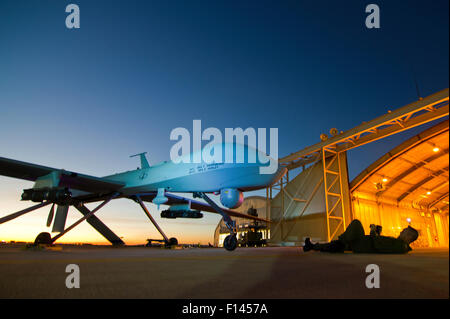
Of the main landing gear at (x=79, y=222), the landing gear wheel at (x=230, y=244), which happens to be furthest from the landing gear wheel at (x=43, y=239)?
the landing gear wheel at (x=230, y=244)

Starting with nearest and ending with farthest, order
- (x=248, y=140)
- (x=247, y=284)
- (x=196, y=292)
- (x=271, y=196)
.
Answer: (x=196, y=292), (x=247, y=284), (x=248, y=140), (x=271, y=196)

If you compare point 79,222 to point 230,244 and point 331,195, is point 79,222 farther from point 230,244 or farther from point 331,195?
point 331,195

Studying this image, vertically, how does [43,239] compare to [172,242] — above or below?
above

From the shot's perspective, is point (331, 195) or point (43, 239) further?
point (331, 195)

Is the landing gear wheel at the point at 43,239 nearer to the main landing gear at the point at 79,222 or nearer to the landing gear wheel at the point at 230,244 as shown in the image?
the main landing gear at the point at 79,222

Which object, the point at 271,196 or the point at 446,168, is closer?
the point at 446,168

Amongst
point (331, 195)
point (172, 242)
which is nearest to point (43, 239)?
point (172, 242)

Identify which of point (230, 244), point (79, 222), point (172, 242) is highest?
point (79, 222)

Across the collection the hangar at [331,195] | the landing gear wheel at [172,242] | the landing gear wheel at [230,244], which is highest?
the hangar at [331,195]

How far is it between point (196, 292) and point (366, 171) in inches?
926

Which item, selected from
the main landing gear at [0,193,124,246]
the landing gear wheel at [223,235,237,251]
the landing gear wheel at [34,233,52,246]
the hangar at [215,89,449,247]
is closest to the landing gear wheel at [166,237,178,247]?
the main landing gear at [0,193,124,246]

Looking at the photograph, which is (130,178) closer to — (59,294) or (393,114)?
(59,294)
